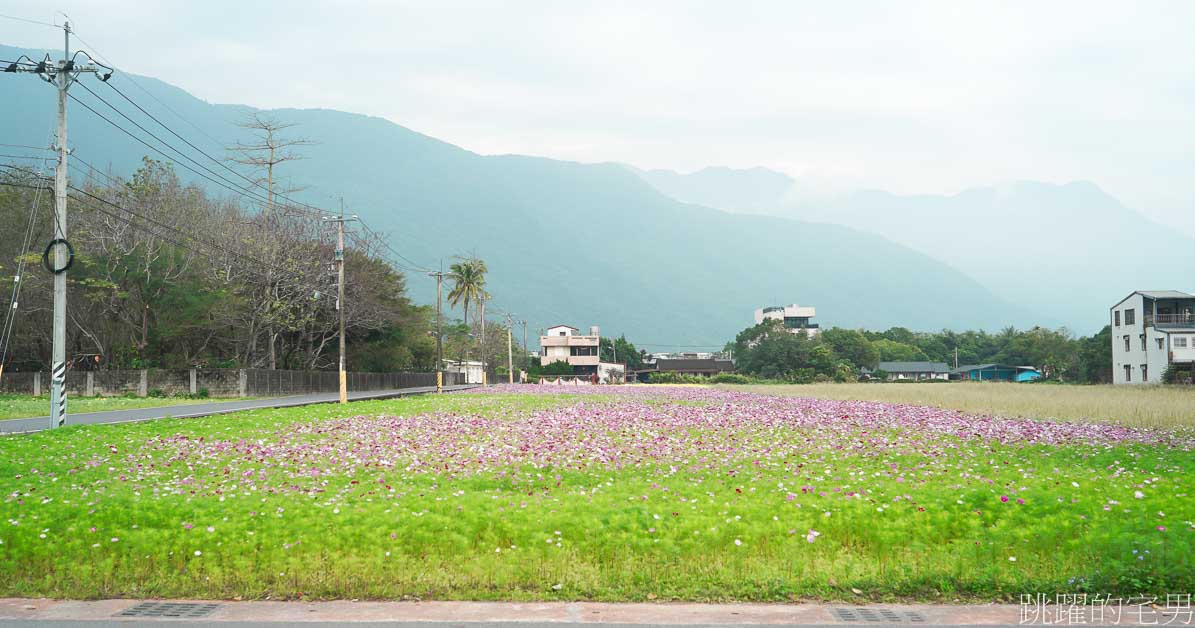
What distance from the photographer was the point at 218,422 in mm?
26500

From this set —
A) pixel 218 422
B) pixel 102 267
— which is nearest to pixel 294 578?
pixel 218 422

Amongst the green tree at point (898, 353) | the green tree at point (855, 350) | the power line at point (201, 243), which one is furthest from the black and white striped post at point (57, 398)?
the green tree at point (898, 353)

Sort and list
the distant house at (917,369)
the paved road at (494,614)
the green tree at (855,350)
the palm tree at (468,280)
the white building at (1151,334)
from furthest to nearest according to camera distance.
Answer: the distant house at (917,369) < the green tree at (855,350) < the palm tree at (468,280) < the white building at (1151,334) < the paved road at (494,614)

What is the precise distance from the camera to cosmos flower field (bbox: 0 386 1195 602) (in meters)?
9.14

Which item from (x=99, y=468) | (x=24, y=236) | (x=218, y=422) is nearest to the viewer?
(x=99, y=468)

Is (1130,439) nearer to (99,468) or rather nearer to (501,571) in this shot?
(501,571)

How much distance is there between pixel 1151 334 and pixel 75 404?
84.2 metres

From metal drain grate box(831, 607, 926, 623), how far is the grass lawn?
3522cm

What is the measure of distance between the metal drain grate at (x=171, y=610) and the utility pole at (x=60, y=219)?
19.9 metres

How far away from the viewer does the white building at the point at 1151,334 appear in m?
76.9

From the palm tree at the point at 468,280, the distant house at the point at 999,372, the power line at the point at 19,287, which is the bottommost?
the distant house at the point at 999,372

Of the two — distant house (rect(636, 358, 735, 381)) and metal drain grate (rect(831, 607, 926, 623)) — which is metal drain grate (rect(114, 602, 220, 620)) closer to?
metal drain grate (rect(831, 607, 926, 623))

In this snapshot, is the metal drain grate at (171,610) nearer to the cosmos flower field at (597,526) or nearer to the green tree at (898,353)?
the cosmos flower field at (597,526)

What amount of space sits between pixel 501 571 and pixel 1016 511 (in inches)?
249
